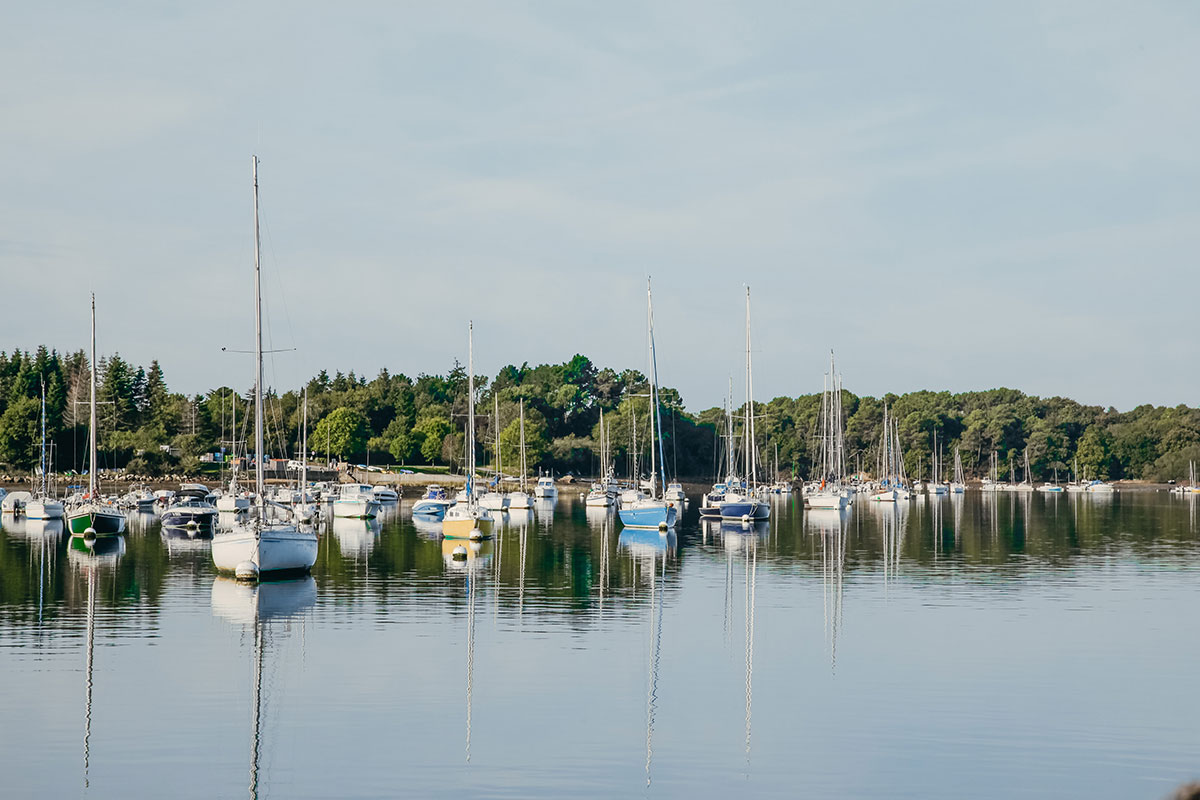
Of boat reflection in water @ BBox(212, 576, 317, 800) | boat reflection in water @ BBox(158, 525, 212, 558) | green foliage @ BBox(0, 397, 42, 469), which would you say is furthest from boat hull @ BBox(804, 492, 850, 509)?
green foliage @ BBox(0, 397, 42, 469)

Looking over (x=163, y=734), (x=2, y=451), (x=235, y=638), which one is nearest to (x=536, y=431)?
(x=2, y=451)

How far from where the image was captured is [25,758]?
20.6 m

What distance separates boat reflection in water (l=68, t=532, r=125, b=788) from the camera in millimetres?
22906

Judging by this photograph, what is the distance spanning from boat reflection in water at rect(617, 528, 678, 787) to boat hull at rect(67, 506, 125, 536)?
92.0 feet

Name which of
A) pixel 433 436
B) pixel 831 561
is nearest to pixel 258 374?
pixel 831 561

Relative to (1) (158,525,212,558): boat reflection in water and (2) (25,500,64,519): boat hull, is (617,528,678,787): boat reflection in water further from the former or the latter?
(2) (25,500,64,519): boat hull

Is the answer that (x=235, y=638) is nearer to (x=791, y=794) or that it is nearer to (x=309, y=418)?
(x=791, y=794)

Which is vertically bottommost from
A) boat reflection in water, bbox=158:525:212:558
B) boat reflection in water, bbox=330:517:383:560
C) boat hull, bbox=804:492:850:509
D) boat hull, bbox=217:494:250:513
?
boat reflection in water, bbox=330:517:383:560

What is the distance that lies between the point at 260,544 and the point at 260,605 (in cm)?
571

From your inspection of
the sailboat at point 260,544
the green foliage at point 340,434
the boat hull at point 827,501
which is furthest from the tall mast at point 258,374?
the green foliage at point 340,434

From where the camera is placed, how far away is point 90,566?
174 ft

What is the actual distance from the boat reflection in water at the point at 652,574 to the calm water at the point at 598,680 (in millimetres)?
187

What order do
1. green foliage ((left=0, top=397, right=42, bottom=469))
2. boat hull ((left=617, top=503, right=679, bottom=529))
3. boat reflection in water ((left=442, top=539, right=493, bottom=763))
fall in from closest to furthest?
boat reflection in water ((left=442, top=539, right=493, bottom=763)), boat hull ((left=617, top=503, right=679, bottom=529)), green foliage ((left=0, top=397, right=42, bottom=469))

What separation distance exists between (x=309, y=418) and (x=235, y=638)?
480ft
